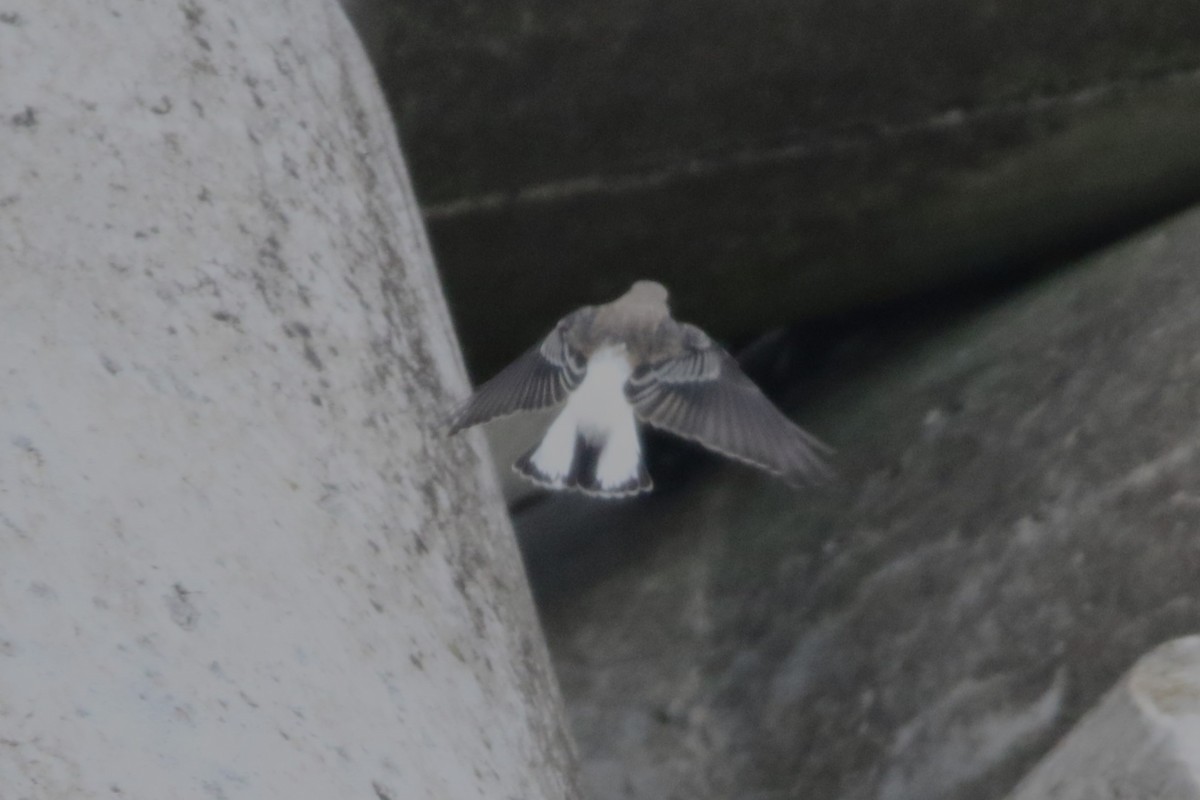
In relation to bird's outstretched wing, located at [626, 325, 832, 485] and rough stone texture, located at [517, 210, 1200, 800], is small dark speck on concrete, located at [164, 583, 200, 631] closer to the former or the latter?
bird's outstretched wing, located at [626, 325, 832, 485]

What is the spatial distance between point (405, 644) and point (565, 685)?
1409mm

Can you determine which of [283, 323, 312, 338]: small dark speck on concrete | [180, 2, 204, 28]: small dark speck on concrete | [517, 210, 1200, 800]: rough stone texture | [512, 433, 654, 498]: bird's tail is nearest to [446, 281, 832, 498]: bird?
[512, 433, 654, 498]: bird's tail

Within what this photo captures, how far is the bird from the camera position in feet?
8.79

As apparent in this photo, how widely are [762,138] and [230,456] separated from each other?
68.6 inches

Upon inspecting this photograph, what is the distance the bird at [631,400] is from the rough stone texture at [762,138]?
0.35 metres

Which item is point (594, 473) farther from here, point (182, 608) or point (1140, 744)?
point (182, 608)

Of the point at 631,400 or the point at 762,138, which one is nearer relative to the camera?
the point at 631,400

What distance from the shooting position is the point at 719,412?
112 inches

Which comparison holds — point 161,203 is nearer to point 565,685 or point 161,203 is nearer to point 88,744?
point 88,744

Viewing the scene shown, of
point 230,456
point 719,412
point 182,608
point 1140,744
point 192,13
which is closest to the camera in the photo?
point 182,608

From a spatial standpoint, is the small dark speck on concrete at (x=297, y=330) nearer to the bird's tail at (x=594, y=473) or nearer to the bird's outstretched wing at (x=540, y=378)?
the bird's outstretched wing at (x=540, y=378)

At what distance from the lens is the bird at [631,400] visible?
2.68 m

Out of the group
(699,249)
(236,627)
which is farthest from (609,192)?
(236,627)

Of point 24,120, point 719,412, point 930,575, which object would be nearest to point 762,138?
point 719,412
